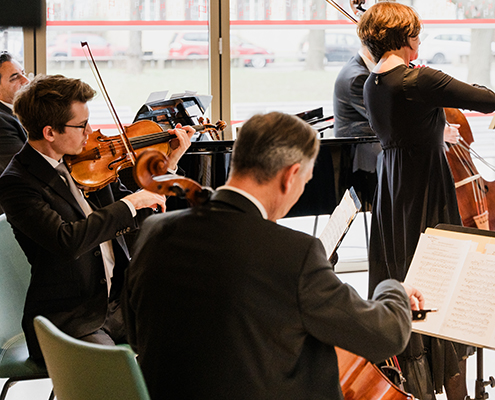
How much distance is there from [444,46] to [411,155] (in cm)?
254

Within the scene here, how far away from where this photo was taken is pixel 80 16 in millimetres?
3807

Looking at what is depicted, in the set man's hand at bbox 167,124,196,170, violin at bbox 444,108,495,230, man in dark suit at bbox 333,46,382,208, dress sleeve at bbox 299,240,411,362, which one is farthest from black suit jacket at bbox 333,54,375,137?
dress sleeve at bbox 299,240,411,362

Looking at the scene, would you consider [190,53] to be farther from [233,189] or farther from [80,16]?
[233,189]

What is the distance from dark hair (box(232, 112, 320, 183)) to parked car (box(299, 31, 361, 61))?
3.10 meters

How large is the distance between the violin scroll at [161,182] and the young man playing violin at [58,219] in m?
0.58

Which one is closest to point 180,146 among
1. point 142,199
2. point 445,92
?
point 142,199

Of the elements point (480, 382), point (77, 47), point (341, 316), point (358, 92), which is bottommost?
point (480, 382)

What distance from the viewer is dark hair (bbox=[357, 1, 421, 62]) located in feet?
6.54

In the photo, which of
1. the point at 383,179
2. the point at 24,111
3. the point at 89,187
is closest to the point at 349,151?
the point at 383,179

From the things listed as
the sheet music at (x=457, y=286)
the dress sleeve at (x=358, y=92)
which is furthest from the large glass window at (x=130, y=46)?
the sheet music at (x=457, y=286)

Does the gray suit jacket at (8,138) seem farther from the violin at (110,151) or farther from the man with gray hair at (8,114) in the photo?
the violin at (110,151)

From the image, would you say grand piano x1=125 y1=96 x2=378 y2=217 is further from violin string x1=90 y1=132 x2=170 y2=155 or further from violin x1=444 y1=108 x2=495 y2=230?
violin x1=444 y1=108 x2=495 y2=230

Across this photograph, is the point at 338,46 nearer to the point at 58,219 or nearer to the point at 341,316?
the point at 58,219

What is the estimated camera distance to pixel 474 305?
1.41 meters
